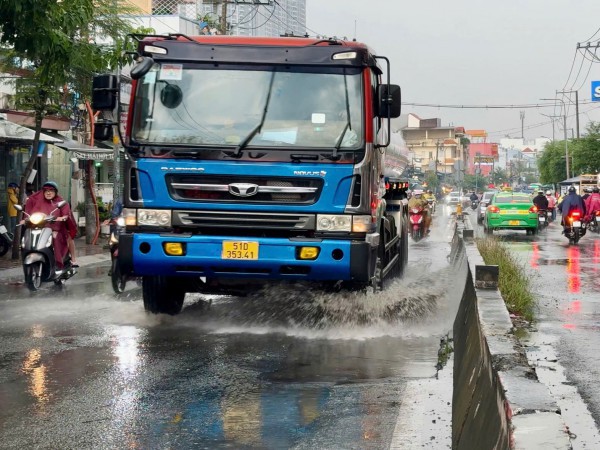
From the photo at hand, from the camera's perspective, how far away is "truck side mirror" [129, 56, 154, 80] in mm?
9906

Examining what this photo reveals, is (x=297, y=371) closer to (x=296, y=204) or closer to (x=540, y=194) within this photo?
(x=296, y=204)

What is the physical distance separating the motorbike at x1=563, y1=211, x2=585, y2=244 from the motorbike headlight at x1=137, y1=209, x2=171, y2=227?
20.2 metres

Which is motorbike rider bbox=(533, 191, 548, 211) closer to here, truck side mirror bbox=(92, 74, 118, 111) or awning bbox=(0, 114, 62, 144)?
awning bbox=(0, 114, 62, 144)

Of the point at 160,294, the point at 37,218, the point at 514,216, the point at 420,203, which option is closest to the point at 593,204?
the point at 514,216

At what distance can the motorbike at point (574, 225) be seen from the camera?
28125mm

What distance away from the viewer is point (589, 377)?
7.84 m

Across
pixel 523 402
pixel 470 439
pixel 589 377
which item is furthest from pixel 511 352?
pixel 589 377

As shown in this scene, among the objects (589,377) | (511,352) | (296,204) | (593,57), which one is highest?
(593,57)

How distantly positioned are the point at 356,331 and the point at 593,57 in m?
44.4

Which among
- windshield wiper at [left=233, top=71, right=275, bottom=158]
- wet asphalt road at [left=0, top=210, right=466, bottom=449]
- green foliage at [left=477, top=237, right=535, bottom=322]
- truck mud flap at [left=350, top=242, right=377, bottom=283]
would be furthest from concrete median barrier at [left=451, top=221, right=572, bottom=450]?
green foliage at [left=477, top=237, right=535, bottom=322]

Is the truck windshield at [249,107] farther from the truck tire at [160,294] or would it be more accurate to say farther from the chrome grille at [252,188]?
the truck tire at [160,294]

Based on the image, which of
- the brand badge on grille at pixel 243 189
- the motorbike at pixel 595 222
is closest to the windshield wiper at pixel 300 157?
the brand badge on grille at pixel 243 189

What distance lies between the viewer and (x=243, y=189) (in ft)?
31.7

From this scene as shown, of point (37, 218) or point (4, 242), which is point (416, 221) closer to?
point (4, 242)
